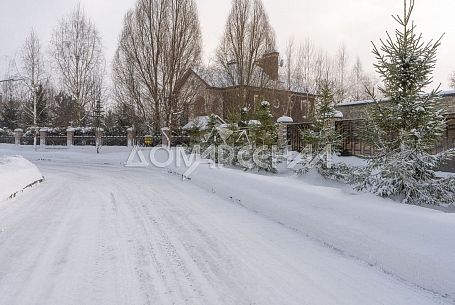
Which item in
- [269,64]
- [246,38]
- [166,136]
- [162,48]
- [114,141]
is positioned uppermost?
[246,38]

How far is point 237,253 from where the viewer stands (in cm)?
511

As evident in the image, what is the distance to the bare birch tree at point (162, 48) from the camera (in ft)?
88.7

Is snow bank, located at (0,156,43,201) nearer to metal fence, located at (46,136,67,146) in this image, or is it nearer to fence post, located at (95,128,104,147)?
fence post, located at (95,128,104,147)

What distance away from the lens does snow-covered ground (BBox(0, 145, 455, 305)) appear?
3750mm

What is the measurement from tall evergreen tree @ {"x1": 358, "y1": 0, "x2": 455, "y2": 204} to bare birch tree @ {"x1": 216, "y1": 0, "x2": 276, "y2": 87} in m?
20.5

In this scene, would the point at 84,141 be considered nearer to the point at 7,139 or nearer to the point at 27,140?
the point at 27,140

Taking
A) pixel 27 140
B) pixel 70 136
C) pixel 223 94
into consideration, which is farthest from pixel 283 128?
pixel 27 140

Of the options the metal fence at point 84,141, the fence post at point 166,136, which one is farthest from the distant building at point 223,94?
the metal fence at point 84,141

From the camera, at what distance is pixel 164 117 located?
90.8ft

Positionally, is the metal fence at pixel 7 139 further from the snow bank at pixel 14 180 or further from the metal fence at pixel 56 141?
the snow bank at pixel 14 180

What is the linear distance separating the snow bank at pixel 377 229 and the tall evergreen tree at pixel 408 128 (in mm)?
1183

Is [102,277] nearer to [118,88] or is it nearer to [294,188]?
[294,188]

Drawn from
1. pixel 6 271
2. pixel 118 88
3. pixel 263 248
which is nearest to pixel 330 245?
pixel 263 248

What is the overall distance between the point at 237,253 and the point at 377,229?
191 cm
